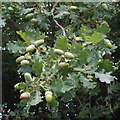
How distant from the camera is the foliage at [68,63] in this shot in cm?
107

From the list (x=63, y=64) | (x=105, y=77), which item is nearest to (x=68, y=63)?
(x=63, y=64)


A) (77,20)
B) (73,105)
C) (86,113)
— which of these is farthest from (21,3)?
(86,113)

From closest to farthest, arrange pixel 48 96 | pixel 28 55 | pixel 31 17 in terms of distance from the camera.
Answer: pixel 48 96
pixel 28 55
pixel 31 17

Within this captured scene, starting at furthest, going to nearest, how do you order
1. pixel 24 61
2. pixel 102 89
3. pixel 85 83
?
pixel 102 89 → pixel 24 61 → pixel 85 83

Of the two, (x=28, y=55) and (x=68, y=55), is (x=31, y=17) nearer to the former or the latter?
Answer: (x=28, y=55)

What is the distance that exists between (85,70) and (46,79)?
154 mm

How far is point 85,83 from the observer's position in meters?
1.07

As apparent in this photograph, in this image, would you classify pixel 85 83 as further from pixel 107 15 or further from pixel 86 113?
pixel 107 15

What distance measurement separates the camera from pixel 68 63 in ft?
3.60

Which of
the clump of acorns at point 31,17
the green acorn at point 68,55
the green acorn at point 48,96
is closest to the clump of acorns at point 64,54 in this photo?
the green acorn at point 68,55

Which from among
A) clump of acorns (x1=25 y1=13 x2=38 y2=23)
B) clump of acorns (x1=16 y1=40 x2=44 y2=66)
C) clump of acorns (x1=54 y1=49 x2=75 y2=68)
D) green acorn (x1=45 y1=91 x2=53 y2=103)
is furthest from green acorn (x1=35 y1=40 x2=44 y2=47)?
clump of acorns (x1=25 y1=13 x2=38 y2=23)

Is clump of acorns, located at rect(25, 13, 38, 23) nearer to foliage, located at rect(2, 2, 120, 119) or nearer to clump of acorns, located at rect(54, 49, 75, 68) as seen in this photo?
foliage, located at rect(2, 2, 120, 119)

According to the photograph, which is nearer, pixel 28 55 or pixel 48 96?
pixel 48 96

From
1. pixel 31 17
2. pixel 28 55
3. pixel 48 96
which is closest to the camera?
pixel 48 96
